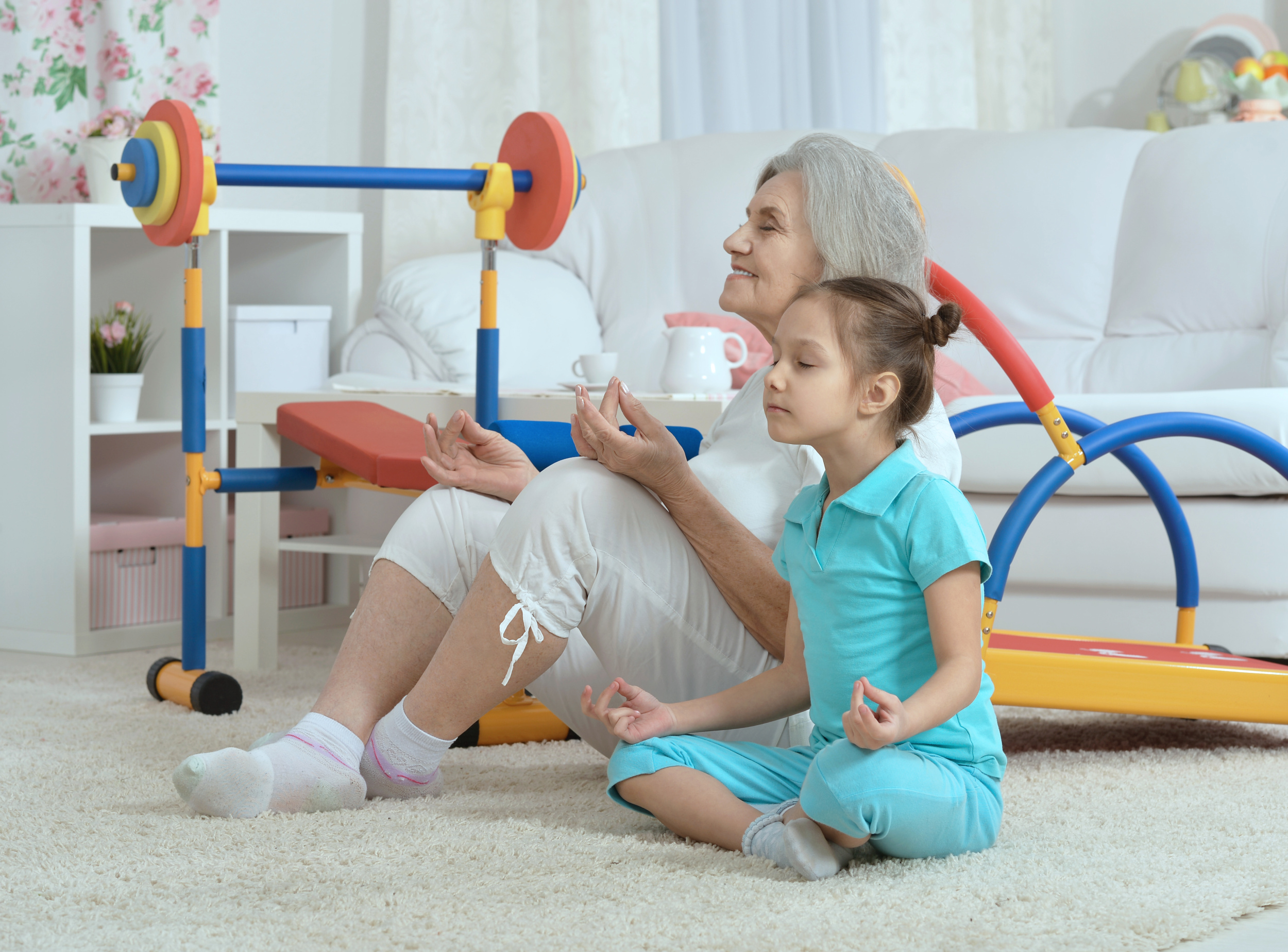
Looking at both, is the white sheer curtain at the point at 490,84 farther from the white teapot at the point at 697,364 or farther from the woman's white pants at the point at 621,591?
the woman's white pants at the point at 621,591

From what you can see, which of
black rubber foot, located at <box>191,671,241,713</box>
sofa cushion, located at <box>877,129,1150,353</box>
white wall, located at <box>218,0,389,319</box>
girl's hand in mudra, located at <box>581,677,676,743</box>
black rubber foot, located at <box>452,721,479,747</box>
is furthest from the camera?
white wall, located at <box>218,0,389,319</box>

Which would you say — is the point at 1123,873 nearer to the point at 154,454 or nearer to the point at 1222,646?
the point at 1222,646

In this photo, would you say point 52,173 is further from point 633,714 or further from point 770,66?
point 633,714

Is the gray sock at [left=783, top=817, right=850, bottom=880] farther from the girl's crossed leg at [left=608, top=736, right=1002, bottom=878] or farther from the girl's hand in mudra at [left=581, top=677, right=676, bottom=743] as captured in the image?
the girl's hand in mudra at [left=581, top=677, right=676, bottom=743]

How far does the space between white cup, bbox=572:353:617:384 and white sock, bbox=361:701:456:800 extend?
0.81 metres

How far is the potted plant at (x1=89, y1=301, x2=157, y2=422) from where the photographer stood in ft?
8.38

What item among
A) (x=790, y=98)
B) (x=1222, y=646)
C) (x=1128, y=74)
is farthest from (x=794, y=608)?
(x=1128, y=74)

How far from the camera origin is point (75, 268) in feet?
8.02

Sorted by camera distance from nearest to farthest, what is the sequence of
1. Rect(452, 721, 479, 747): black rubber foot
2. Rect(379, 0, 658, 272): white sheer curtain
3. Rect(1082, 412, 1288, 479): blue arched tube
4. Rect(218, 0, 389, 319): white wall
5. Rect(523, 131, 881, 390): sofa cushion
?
1. Rect(1082, 412, 1288, 479): blue arched tube
2. Rect(452, 721, 479, 747): black rubber foot
3. Rect(523, 131, 881, 390): sofa cushion
4. Rect(218, 0, 389, 319): white wall
5. Rect(379, 0, 658, 272): white sheer curtain

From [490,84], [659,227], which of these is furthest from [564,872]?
[490,84]

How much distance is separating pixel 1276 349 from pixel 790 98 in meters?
1.86

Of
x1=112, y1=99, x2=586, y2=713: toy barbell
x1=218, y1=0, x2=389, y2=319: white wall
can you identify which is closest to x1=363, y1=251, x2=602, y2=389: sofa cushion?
Result: x1=218, y1=0, x2=389, y2=319: white wall

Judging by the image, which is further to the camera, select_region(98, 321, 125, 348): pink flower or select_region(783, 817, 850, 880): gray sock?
select_region(98, 321, 125, 348): pink flower

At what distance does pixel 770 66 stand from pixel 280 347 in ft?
5.91
